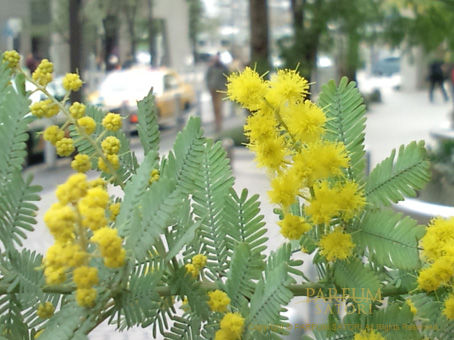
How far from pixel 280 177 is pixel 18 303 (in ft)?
1.14

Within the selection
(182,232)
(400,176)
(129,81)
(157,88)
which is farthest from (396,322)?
(129,81)

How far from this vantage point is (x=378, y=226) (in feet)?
2.92

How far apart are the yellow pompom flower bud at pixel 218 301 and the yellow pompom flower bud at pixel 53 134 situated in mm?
257

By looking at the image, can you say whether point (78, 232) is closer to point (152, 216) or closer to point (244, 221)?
point (152, 216)

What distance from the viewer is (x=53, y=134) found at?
33.0 inches

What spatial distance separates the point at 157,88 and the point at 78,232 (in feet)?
30.5

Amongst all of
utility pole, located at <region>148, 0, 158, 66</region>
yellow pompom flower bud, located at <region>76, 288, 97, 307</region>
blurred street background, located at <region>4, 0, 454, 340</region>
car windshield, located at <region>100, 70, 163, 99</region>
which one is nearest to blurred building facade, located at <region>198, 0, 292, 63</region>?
blurred street background, located at <region>4, 0, 454, 340</region>

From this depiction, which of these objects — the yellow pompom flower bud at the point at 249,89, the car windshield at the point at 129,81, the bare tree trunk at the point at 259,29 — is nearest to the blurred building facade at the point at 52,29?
the car windshield at the point at 129,81

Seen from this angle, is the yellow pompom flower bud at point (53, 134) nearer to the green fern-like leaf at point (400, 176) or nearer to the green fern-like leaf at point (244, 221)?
the green fern-like leaf at point (244, 221)

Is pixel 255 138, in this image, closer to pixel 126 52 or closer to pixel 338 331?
pixel 338 331

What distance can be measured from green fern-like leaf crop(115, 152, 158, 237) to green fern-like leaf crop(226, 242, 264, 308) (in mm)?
137

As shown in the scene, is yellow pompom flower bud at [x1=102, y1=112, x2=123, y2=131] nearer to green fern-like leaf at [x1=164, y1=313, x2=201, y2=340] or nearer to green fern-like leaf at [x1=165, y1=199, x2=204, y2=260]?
green fern-like leaf at [x1=165, y1=199, x2=204, y2=260]

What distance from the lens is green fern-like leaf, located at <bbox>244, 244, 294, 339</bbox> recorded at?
2.57 feet

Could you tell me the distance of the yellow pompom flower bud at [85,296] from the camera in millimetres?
719
